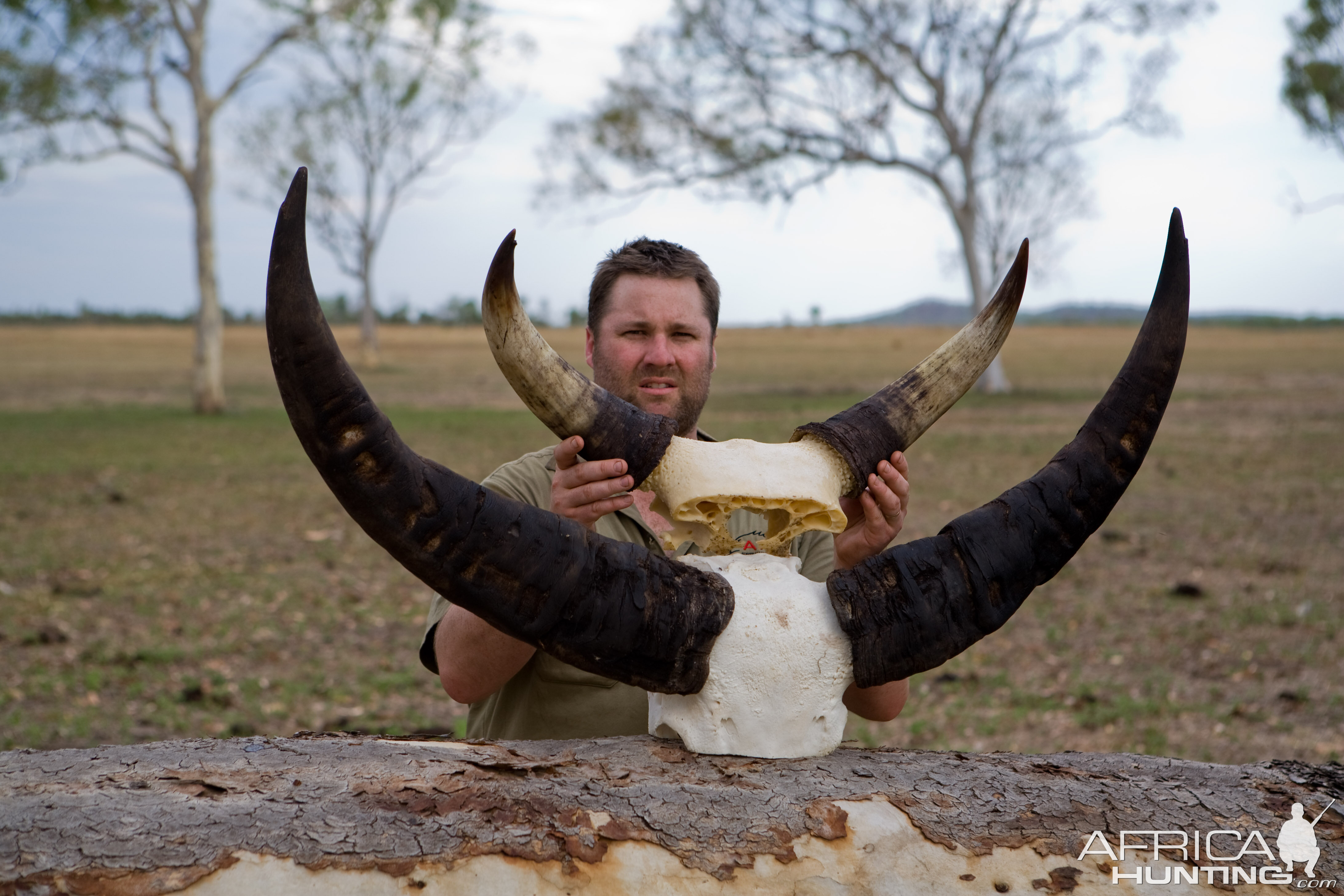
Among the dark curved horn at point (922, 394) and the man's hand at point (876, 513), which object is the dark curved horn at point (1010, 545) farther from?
the dark curved horn at point (922, 394)

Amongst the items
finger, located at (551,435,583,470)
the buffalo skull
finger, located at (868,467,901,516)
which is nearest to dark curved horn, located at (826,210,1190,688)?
the buffalo skull

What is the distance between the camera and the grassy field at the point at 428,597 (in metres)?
5.61

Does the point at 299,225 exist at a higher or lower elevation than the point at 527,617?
higher

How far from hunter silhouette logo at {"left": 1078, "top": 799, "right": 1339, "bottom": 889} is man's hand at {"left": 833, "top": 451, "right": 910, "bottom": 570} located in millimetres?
705

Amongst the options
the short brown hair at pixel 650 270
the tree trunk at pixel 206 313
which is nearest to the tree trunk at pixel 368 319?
the tree trunk at pixel 206 313

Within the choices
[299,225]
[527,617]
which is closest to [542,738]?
[527,617]

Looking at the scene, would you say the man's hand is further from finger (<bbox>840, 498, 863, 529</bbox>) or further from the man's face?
the man's face

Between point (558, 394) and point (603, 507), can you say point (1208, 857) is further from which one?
point (558, 394)

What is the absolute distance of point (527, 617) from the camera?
1.87m

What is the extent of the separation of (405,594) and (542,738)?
5.90m

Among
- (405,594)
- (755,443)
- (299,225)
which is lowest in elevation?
(405,594)

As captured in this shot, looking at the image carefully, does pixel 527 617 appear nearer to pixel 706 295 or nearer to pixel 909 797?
pixel 909 797

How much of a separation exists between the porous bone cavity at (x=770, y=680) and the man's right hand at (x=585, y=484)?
0.74 feet

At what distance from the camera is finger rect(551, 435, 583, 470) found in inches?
78.8
